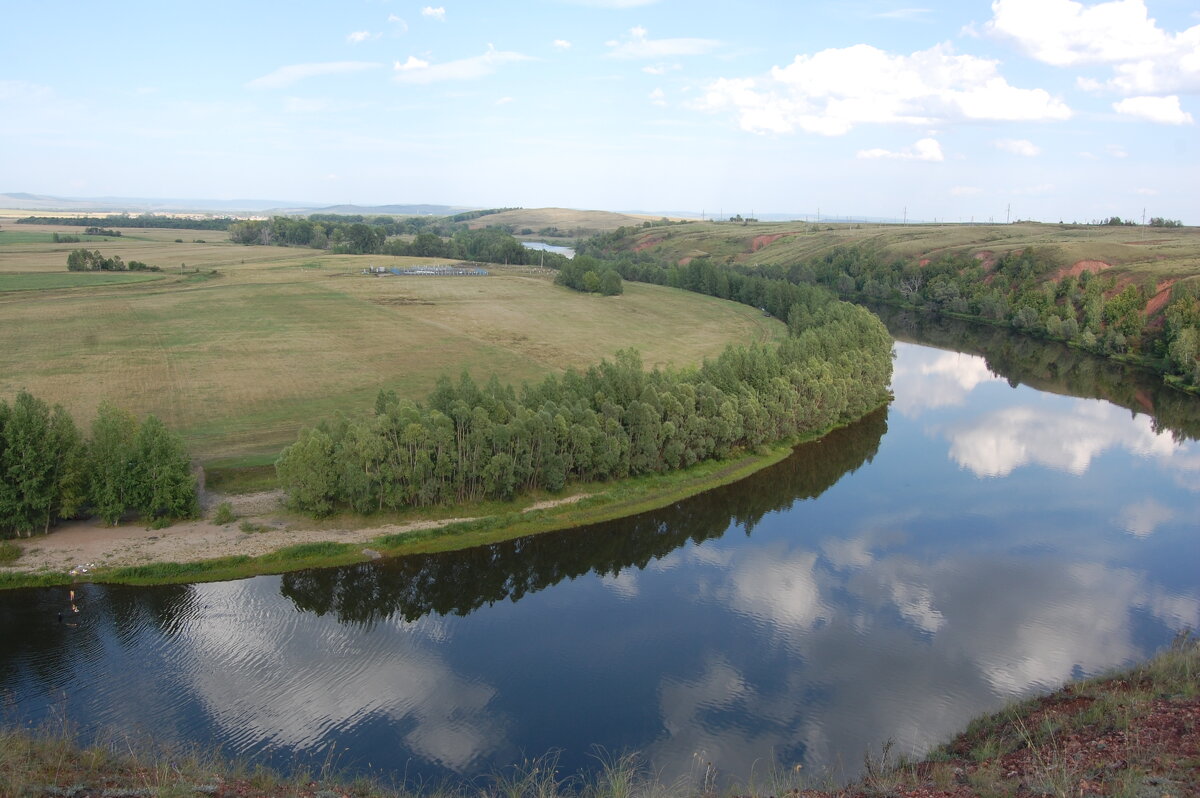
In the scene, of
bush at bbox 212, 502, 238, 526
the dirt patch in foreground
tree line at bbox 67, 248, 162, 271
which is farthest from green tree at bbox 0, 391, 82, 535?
the dirt patch in foreground

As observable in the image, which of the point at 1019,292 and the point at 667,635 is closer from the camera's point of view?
the point at 667,635

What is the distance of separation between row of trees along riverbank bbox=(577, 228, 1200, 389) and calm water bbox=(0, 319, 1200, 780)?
42.3 m

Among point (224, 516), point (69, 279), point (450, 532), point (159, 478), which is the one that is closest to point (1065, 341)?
point (450, 532)

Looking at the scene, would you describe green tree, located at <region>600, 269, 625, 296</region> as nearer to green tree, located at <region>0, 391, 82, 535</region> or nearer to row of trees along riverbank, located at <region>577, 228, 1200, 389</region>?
row of trees along riverbank, located at <region>577, 228, 1200, 389</region>

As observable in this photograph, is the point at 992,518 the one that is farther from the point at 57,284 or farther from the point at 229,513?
the point at 57,284

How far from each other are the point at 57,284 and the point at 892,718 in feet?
296

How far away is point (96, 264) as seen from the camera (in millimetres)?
91250

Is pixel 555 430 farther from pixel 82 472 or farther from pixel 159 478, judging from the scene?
pixel 82 472

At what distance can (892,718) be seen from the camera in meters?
23.4

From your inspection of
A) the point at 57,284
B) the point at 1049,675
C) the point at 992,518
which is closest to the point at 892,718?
the point at 1049,675

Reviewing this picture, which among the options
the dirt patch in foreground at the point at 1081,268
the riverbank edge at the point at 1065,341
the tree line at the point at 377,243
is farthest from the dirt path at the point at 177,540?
the dirt patch in foreground at the point at 1081,268

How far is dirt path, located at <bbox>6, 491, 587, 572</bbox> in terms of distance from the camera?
30797 mm

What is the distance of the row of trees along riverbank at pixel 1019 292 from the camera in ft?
256

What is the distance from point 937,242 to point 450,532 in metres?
127
